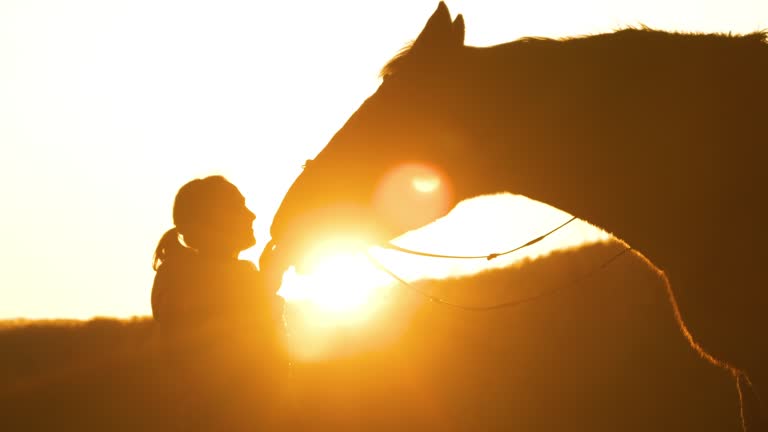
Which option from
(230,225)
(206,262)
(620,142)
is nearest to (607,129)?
(620,142)

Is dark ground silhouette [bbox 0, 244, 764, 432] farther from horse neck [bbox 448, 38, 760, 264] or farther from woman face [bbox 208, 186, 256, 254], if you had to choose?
horse neck [bbox 448, 38, 760, 264]

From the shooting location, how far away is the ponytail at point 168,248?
5945 millimetres

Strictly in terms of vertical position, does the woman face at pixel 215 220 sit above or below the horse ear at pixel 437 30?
below

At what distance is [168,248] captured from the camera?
19.6ft

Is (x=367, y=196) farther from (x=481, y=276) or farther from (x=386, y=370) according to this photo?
(x=481, y=276)

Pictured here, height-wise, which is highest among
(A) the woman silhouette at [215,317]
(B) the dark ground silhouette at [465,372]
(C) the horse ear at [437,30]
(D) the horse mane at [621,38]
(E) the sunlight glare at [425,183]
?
(C) the horse ear at [437,30]

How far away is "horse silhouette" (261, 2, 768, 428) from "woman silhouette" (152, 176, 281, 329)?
55.6 inches

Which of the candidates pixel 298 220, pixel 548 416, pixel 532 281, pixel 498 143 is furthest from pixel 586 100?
pixel 532 281

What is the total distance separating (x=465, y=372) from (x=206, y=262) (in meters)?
6.58

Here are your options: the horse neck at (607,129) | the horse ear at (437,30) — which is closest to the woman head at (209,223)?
the horse neck at (607,129)

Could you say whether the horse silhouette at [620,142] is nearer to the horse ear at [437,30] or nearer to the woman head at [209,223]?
the horse ear at [437,30]

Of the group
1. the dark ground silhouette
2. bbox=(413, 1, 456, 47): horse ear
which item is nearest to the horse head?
bbox=(413, 1, 456, 47): horse ear

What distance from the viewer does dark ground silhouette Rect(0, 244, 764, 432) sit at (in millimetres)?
9477

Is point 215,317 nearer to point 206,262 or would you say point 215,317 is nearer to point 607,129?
point 206,262
